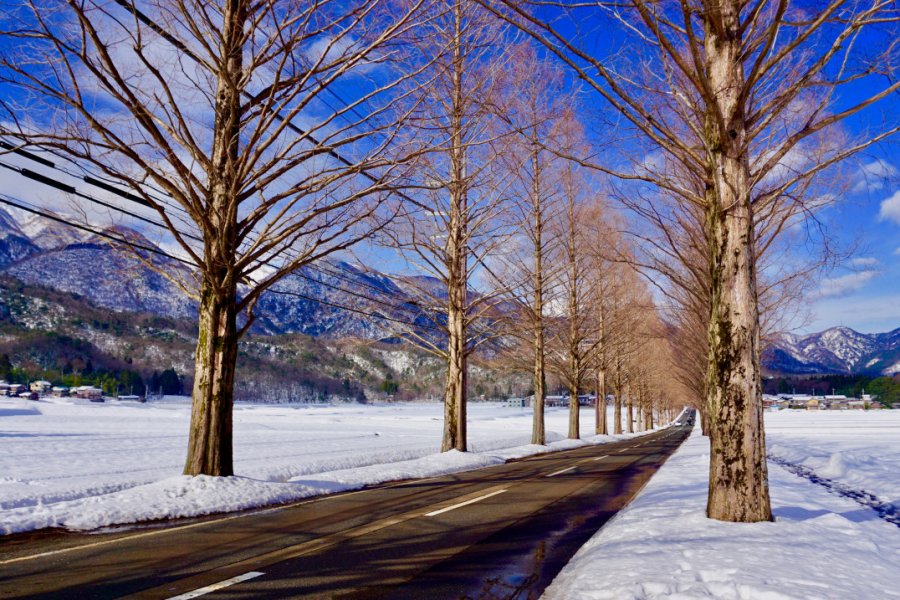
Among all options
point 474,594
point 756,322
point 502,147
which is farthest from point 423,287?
point 474,594

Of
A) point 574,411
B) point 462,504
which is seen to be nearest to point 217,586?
point 462,504

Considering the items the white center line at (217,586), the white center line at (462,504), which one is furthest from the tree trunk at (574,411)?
the white center line at (217,586)

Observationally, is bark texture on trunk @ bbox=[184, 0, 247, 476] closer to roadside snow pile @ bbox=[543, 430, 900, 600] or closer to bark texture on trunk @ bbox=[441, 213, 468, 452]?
roadside snow pile @ bbox=[543, 430, 900, 600]

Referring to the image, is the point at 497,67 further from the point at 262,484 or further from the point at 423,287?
the point at 262,484

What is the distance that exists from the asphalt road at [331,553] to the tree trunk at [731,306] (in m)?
1.69

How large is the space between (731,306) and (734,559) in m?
2.42

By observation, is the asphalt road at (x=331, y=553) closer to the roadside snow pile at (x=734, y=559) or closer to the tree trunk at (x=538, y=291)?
the roadside snow pile at (x=734, y=559)

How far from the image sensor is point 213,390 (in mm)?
8734

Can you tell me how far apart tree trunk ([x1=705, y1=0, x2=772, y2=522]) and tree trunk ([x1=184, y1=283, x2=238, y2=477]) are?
6824 millimetres

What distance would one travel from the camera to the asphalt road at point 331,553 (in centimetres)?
400

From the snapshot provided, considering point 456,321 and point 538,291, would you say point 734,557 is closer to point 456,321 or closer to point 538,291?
point 456,321

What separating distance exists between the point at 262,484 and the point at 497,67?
32.9 ft

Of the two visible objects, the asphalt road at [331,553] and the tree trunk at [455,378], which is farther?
the tree trunk at [455,378]

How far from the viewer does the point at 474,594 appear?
13.2 ft
